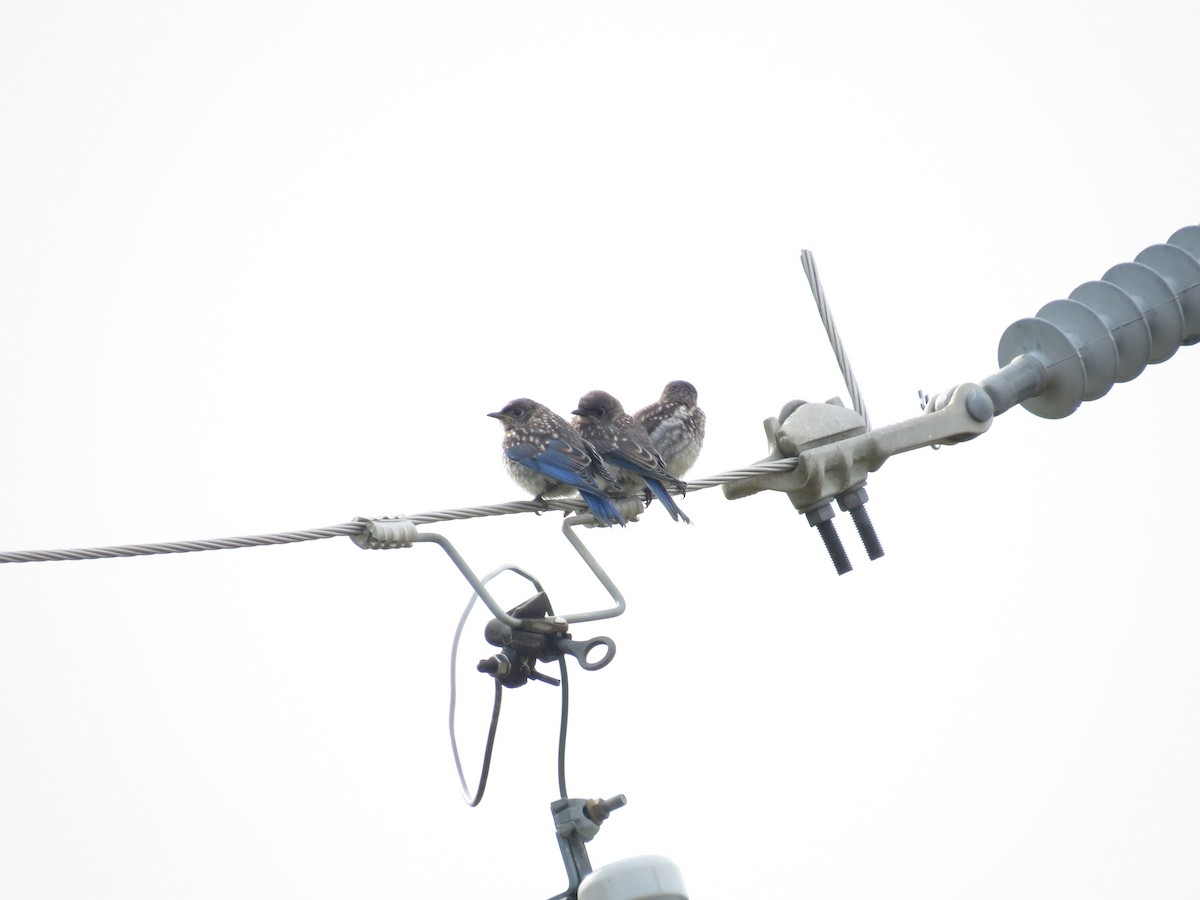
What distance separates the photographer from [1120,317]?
Result: 720cm

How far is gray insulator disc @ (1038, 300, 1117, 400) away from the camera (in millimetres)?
7141

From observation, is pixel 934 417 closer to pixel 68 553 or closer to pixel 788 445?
pixel 788 445

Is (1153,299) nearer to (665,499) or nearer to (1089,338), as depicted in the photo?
(1089,338)

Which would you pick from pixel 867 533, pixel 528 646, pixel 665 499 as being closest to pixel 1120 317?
pixel 867 533

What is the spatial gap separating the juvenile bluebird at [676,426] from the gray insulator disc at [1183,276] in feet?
10.3

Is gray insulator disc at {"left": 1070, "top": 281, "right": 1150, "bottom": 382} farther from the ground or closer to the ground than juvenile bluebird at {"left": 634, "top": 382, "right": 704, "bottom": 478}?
closer to the ground

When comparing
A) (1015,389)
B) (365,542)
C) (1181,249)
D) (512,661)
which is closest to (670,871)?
(512,661)

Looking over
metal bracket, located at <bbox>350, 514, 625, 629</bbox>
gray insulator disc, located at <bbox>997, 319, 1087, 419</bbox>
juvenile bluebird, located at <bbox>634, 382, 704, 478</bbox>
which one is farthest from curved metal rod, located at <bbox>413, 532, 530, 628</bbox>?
juvenile bluebird, located at <bbox>634, 382, 704, 478</bbox>

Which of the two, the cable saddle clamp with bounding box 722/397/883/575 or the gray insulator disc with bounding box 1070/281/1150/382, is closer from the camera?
the cable saddle clamp with bounding box 722/397/883/575

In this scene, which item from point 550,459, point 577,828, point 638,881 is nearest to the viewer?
point 638,881

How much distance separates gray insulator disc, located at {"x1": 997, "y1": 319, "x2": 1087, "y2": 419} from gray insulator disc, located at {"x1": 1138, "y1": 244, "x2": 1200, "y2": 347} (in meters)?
0.55

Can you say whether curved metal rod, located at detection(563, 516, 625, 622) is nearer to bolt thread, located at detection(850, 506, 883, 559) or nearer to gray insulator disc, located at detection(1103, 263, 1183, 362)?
bolt thread, located at detection(850, 506, 883, 559)

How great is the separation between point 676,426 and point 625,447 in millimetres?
1106

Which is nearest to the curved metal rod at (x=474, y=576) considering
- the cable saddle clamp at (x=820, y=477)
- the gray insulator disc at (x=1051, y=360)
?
the cable saddle clamp at (x=820, y=477)
